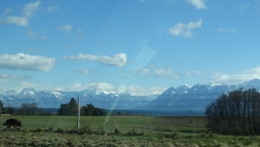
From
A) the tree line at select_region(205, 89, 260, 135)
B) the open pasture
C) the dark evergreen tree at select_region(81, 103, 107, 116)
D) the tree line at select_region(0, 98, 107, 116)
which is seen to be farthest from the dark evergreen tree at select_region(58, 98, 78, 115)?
the tree line at select_region(205, 89, 260, 135)

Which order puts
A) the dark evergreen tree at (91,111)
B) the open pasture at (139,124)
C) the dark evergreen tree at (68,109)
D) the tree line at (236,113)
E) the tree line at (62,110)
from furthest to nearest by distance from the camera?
the dark evergreen tree at (91,111) → the tree line at (62,110) → the dark evergreen tree at (68,109) → the open pasture at (139,124) → the tree line at (236,113)

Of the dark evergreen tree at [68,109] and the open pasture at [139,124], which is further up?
the dark evergreen tree at [68,109]

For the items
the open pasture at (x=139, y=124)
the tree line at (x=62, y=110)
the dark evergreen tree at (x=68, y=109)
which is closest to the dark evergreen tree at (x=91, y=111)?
the tree line at (x=62, y=110)

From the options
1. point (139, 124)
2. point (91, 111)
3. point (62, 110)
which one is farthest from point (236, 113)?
point (91, 111)

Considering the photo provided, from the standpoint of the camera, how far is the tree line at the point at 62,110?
34.3 metres

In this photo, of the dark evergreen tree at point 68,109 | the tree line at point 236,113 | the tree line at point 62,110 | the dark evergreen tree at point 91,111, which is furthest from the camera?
the dark evergreen tree at point 91,111

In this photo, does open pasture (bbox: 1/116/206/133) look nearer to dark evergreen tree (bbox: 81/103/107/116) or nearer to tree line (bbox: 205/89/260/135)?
tree line (bbox: 205/89/260/135)

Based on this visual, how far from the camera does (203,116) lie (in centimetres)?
2744

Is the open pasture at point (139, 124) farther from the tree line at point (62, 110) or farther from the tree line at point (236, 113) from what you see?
the tree line at point (236, 113)

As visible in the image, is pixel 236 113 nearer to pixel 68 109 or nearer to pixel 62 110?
pixel 68 109

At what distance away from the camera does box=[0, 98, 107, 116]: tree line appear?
3428 cm

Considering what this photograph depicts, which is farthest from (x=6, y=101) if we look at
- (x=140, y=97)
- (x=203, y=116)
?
(x=203, y=116)

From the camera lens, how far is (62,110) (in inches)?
1415

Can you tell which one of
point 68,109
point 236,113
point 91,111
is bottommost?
point 236,113
